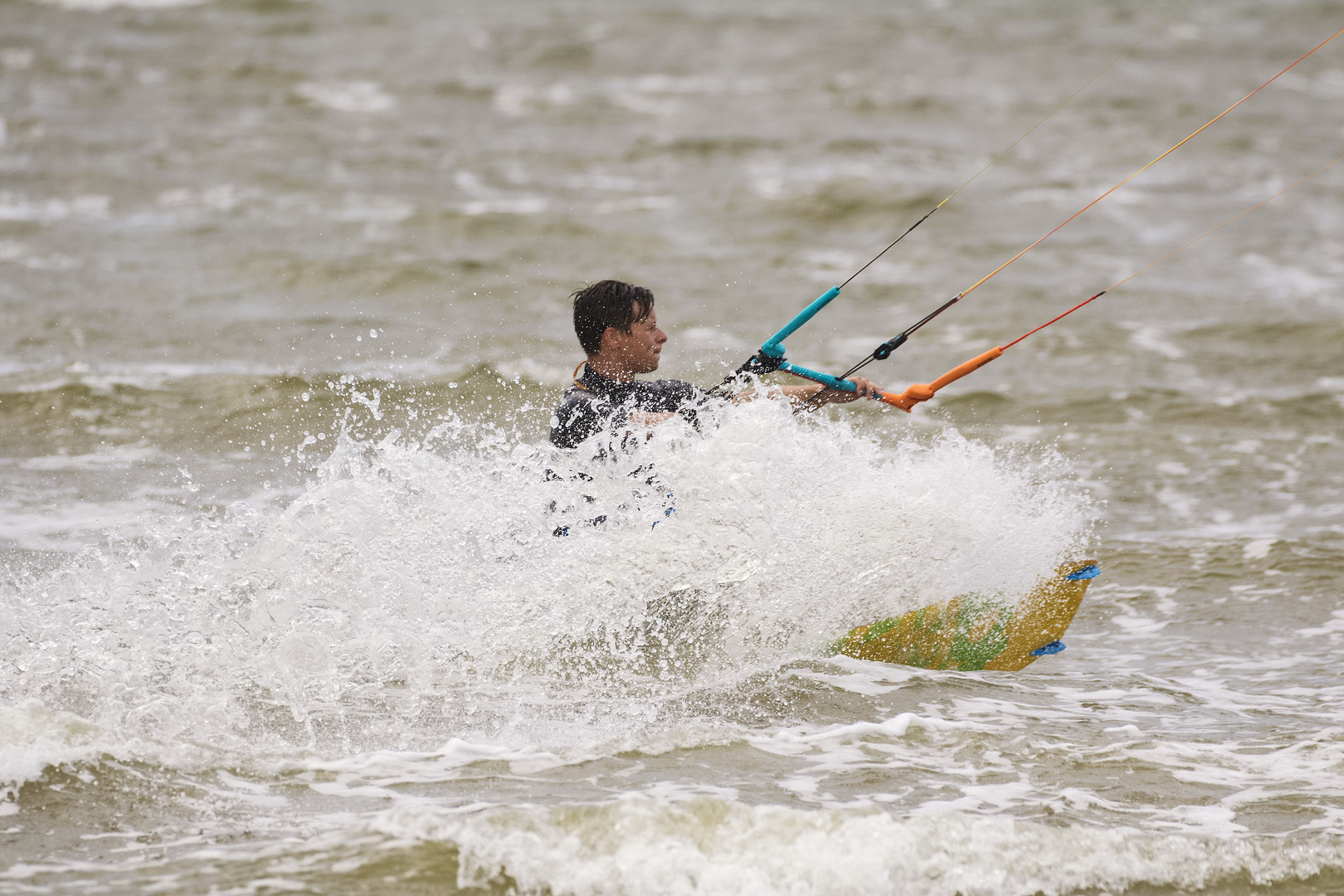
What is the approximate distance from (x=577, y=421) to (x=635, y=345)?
0.42m

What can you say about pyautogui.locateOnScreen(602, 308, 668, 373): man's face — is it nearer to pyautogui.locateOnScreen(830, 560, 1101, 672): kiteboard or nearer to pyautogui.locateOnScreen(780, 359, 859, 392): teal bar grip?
pyautogui.locateOnScreen(780, 359, 859, 392): teal bar grip

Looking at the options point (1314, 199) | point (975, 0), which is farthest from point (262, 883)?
point (975, 0)

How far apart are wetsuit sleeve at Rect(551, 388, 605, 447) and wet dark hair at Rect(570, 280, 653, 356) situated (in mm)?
266

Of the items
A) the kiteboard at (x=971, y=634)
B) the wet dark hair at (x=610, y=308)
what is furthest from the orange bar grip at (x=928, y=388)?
the wet dark hair at (x=610, y=308)

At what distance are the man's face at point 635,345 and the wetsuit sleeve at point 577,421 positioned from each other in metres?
0.23

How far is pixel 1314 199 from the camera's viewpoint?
652 inches

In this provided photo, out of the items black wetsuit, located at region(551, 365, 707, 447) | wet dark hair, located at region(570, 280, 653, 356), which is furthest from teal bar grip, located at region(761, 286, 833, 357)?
wet dark hair, located at region(570, 280, 653, 356)

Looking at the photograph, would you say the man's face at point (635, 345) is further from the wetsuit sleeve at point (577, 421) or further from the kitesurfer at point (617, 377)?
the wetsuit sleeve at point (577, 421)

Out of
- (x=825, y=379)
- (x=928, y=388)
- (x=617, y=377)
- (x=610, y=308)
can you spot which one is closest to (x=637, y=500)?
(x=617, y=377)

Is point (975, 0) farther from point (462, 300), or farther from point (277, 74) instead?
point (462, 300)

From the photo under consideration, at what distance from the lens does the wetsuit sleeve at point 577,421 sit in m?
5.48

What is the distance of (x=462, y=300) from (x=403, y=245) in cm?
163

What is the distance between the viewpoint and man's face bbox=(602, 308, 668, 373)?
551 centimetres

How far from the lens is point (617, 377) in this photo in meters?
5.62
